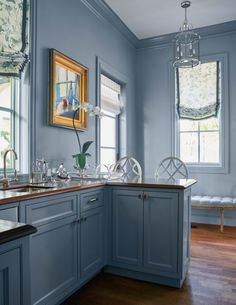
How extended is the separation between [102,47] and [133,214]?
2435mm

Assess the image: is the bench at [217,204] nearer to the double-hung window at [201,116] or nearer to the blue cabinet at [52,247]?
the double-hung window at [201,116]

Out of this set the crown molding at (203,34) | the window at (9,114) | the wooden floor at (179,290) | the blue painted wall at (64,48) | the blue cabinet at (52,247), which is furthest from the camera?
the crown molding at (203,34)

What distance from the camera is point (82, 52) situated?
3.26 meters

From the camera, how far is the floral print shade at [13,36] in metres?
2.18

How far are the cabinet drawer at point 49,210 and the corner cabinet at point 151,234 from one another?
56 centimetres

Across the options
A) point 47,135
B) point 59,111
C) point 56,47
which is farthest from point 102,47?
point 47,135

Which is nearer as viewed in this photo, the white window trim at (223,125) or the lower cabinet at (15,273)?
the lower cabinet at (15,273)

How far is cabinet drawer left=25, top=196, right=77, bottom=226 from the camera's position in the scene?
1657 mm

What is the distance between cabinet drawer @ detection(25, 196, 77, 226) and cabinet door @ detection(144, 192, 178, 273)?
0.67 meters

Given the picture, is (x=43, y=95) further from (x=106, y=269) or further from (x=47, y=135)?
(x=106, y=269)

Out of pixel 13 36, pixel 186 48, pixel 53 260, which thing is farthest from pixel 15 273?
pixel 186 48

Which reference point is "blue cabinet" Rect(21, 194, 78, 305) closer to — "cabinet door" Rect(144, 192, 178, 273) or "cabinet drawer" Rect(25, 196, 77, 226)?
"cabinet drawer" Rect(25, 196, 77, 226)

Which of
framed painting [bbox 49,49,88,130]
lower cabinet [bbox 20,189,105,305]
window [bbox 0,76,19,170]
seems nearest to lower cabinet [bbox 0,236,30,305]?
lower cabinet [bbox 20,189,105,305]

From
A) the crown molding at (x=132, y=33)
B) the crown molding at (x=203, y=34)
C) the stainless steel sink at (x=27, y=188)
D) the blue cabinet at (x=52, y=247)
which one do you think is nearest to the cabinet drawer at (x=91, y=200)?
the blue cabinet at (x=52, y=247)
